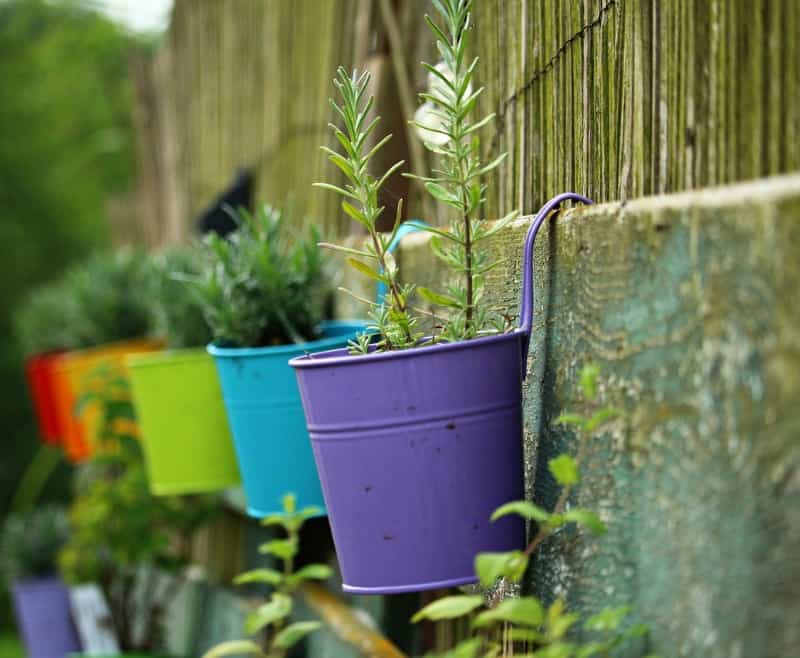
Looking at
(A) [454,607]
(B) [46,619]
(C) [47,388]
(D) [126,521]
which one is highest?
(A) [454,607]

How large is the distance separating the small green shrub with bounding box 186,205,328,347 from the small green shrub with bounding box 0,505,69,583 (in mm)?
A: 2995

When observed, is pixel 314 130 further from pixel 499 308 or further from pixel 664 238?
pixel 664 238

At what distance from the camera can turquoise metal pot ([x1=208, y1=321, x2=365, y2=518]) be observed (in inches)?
83.9

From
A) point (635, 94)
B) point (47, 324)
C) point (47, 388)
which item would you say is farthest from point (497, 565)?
point (47, 324)

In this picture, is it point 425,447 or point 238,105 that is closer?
point 425,447

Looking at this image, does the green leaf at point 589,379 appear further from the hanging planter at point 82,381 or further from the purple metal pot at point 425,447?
the hanging planter at point 82,381

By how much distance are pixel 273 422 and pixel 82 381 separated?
→ 5.51ft

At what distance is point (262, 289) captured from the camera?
2275 millimetres

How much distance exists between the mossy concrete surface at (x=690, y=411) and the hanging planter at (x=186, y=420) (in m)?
1.34

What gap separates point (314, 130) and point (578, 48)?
1693 mm

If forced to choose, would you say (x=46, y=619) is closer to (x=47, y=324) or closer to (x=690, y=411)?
(x=47, y=324)

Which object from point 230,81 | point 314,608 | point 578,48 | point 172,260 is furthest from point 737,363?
point 230,81

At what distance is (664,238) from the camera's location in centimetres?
123

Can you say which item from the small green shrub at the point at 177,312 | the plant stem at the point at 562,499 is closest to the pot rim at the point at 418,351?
the plant stem at the point at 562,499
